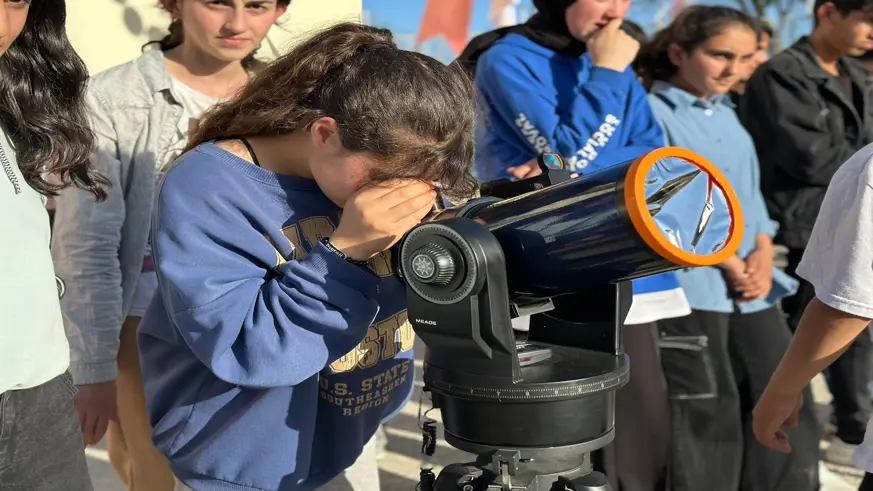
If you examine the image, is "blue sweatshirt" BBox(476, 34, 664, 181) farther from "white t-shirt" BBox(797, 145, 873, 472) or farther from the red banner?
the red banner

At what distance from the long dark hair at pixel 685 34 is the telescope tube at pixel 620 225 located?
2.01 metres

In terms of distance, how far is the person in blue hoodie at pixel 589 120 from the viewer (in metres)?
2.42

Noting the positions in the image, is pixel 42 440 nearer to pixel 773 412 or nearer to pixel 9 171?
pixel 9 171

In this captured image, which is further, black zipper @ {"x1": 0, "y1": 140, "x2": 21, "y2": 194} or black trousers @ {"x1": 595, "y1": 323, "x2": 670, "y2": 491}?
black trousers @ {"x1": 595, "y1": 323, "x2": 670, "y2": 491}

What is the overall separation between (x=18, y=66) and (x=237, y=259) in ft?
1.89

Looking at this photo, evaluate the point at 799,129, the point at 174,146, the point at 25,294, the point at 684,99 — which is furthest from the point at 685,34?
the point at 25,294

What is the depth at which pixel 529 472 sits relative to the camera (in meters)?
1.16

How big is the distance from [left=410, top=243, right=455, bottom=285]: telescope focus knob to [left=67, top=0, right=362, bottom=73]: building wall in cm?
189

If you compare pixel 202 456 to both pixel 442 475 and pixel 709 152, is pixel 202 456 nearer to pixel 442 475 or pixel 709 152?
pixel 442 475

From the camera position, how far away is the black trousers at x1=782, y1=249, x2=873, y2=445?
11.1 ft

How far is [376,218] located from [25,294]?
0.51 meters

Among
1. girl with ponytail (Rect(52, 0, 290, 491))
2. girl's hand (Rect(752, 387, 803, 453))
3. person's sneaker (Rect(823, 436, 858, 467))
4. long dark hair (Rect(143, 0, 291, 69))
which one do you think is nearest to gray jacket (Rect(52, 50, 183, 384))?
girl with ponytail (Rect(52, 0, 290, 491))

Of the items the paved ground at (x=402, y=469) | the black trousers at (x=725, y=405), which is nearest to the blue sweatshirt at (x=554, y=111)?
the black trousers at (x=725, y=405)

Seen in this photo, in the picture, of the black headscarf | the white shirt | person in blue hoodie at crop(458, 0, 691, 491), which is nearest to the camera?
the white shirt
